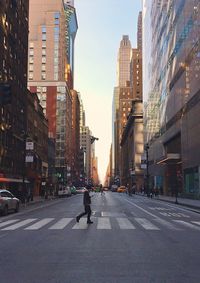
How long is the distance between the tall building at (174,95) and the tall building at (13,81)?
20.1 m

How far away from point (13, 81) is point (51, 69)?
97.6 meters

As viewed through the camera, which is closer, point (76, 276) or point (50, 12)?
point (76, 276)

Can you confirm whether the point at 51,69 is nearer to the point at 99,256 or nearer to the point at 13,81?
the point at 13,81

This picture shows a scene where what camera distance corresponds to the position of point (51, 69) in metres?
155

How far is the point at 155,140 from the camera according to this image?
102 m

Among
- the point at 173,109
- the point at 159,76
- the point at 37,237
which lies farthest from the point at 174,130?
the point at 37,237

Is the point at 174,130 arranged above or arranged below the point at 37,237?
above

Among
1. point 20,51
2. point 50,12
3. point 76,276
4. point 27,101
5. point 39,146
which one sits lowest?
point 76,276

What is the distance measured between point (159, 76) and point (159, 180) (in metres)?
21.5

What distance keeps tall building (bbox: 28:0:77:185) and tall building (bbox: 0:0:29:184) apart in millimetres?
75796

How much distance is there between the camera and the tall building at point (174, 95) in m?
59.5

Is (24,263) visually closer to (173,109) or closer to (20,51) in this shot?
(20,51)

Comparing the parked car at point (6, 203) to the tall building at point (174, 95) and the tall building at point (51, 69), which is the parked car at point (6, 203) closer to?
the tall building at point (174, 95)

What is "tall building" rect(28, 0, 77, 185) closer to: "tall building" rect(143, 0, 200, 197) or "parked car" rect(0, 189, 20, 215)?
"tall building" rect(143, 0, 200, 197)
